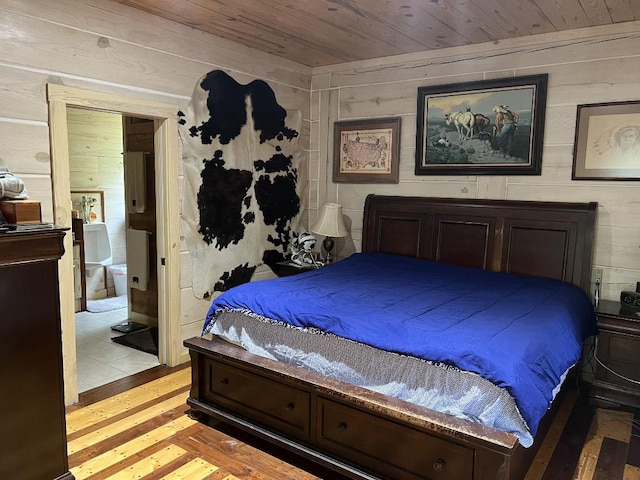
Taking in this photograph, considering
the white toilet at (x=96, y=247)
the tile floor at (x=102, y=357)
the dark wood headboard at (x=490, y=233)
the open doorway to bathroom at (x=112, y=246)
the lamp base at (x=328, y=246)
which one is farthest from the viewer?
the white toilet at (x=96, y=247)

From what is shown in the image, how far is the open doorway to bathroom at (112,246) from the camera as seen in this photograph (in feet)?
12.9

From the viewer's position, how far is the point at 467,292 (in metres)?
2.91

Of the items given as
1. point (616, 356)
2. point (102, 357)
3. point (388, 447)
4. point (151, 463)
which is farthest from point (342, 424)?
point (102, 357)

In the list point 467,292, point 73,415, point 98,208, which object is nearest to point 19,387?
point 73,415

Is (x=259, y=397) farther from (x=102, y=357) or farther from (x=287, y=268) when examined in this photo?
(x=102, y=357)

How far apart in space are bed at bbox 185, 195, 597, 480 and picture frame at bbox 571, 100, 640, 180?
29 cm

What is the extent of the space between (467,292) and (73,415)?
2538 mm

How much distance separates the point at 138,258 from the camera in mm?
4453

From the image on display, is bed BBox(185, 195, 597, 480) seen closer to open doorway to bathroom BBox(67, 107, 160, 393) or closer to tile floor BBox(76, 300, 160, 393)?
tile floor BBox(76, 300, 160, 393)

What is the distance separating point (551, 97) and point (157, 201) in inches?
119

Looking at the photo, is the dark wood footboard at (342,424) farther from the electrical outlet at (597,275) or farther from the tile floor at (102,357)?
the electrical outlet at (597,275)

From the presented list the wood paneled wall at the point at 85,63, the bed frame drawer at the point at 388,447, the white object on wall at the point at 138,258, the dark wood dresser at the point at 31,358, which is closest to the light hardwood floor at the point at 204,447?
the bed frame drawer at the point at 388,447

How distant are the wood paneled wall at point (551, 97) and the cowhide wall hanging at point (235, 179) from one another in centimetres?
74

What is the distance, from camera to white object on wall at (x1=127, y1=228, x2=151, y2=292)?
4.41 m
